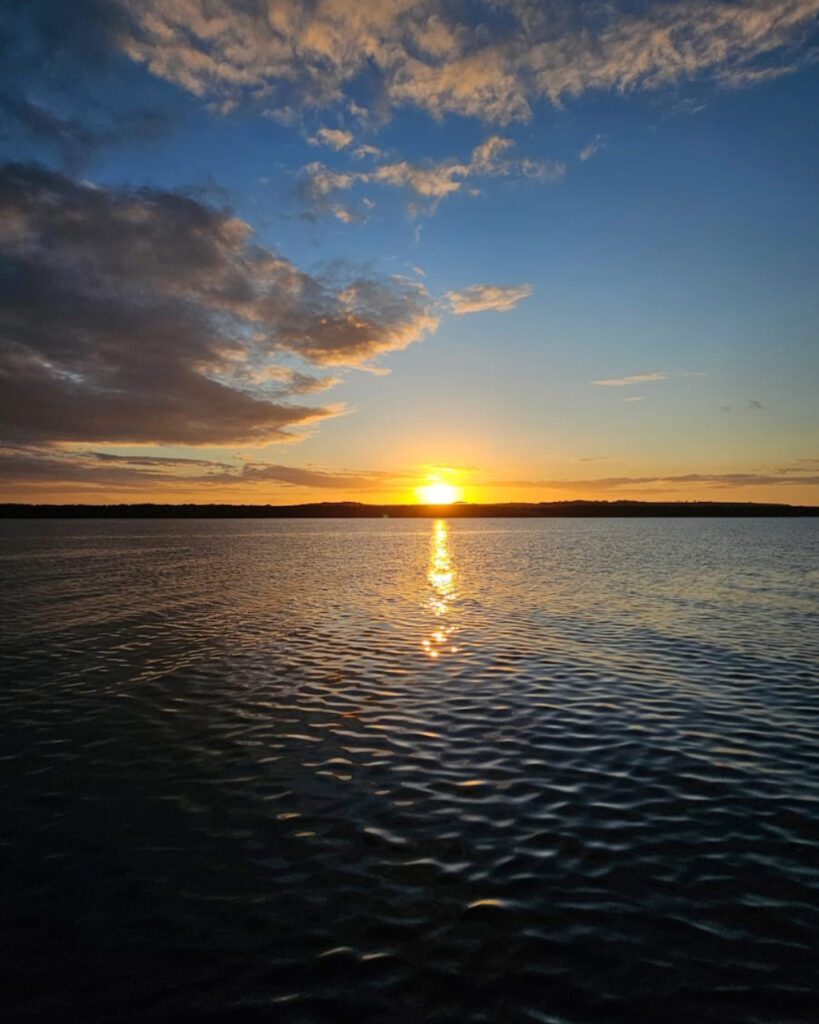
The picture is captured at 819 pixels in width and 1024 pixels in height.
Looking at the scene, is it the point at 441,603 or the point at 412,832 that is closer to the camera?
the point at 412,832

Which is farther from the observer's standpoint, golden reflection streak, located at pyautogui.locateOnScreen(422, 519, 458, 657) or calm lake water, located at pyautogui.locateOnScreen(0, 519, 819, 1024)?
golden reflection streak, located at pyautogui.locateOnScreen(422, 519, 458, 657)

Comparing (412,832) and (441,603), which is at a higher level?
(412,832)

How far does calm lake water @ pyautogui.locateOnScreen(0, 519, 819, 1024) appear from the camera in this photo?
8.67m

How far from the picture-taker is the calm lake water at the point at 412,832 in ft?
28.5

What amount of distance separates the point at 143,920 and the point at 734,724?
57.6 ft

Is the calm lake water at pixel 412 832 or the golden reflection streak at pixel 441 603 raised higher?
the calm lake water at pixel 412 832

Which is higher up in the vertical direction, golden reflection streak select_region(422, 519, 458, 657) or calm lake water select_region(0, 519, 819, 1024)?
calm lake water select_region(0, 519, 819, 1024)

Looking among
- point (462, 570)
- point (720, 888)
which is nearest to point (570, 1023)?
point (720, 888)

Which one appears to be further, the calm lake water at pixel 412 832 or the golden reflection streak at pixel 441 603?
the golden reflection streak at pixel 441 603

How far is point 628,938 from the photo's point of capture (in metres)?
9.55

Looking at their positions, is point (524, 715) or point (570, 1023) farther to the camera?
point (524, 715)

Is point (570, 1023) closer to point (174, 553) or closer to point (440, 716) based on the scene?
point (440, 716)

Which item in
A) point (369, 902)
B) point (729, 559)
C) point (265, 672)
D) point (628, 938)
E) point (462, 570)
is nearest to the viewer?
point (628, 938)

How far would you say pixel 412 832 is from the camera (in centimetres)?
1291
